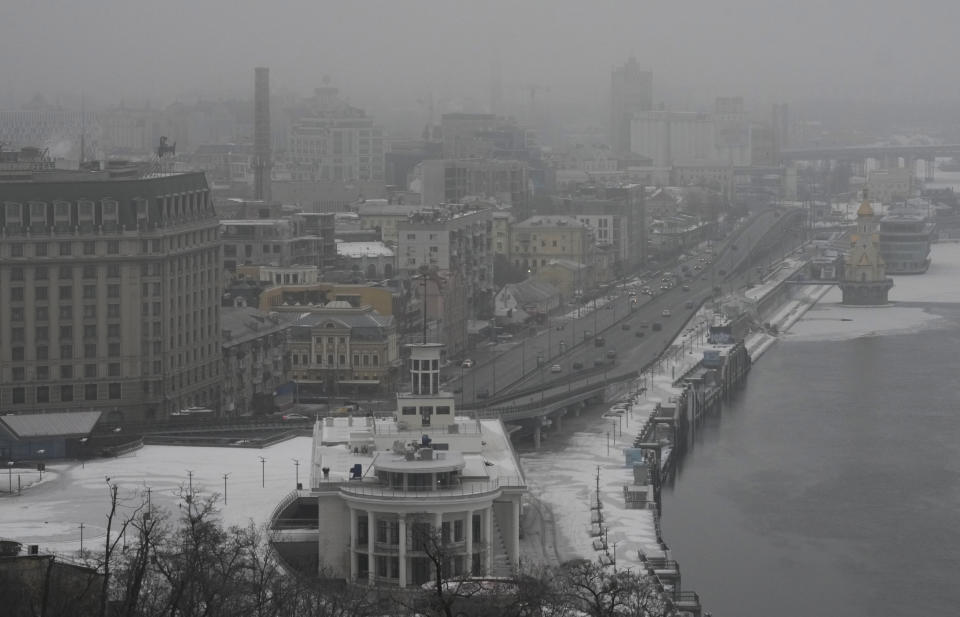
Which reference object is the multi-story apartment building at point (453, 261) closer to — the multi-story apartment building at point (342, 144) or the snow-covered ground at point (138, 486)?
the snow-covered ground at point (138, 486)

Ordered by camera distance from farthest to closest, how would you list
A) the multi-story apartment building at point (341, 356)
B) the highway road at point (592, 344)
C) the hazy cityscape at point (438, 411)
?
the highway road at point (592, 344) < the multi-story apartment building at point (341, 356) < the hazy cityscape at point (438, 411)

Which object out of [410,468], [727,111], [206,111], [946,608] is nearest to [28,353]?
[410,468]

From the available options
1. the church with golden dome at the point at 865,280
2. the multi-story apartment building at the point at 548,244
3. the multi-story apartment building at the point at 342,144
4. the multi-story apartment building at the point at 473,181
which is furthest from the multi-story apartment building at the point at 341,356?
the multi-story apartment building at the point at 342,144

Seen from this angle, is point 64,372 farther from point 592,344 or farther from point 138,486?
point 592,344

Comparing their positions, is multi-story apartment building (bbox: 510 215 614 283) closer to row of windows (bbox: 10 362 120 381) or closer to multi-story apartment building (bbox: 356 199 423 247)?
multi-story apartment building (bbox: 356 199 423 247)

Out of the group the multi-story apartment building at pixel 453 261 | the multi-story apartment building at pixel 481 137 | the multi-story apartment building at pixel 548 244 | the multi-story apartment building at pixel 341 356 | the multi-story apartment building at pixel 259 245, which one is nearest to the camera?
the multi-story apartment building at pixel 341 356

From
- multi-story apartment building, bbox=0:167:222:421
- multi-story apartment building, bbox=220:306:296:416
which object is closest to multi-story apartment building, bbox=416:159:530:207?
multi-story apartment building, bbox=220:306:296:416
